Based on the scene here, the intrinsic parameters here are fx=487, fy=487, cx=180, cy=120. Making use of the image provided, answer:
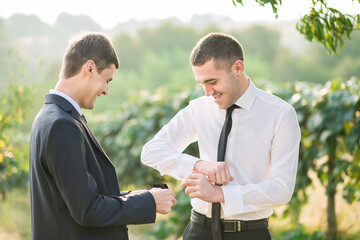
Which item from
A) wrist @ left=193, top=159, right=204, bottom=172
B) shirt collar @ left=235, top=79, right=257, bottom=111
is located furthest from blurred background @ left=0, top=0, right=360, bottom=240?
wrist @ left=193, top=159, right=204, bottom=172

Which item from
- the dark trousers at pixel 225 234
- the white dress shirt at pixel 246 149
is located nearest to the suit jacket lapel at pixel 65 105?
the white dress shirt at pixel 246 149

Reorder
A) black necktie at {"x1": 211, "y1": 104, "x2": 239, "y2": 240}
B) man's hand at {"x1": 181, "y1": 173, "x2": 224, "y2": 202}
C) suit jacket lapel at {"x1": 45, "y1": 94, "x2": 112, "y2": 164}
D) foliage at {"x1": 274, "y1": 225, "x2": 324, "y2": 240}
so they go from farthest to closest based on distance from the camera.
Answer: foliage at {"x1": 274, "y1": 225, "x2": 324, "y2": 240}, black necktie at {"x1": 211, "y1": 104, "x2": 239, "y2": 240}, man's hand at {"x1": 181, "y1": 173, "x2": 224, "y2": 202}, suit jacket lapel at {"x1": 45, "y1": 94, "x2": 112, "y2": 164}

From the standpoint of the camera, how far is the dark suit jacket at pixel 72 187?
178 cm

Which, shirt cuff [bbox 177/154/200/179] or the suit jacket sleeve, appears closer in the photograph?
the suit jacket sleeve

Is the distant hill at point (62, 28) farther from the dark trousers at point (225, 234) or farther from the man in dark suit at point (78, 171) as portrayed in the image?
the man in dark suit at point (78, 171)

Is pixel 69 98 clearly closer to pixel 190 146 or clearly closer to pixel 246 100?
pixel 246 100

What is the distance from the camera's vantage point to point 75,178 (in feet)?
5.80

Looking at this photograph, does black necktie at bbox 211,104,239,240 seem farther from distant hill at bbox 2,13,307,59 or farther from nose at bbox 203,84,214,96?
distant hill at bbox 2,13,307,59

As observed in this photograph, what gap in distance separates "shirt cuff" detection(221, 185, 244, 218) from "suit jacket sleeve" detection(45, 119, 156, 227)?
58 centimetres

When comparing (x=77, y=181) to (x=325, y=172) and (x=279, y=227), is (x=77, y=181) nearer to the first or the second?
(x=325, y=172)

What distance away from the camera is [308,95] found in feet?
14.4

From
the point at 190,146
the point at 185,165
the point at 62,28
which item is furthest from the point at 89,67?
the point at 62,28

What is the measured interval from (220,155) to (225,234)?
1.24 ft

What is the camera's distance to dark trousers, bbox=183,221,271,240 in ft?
7.59
